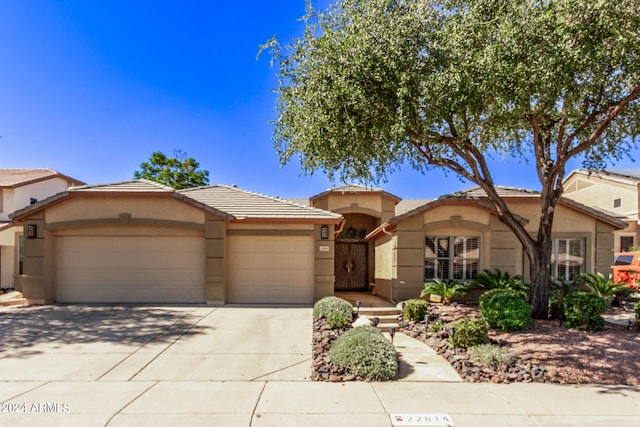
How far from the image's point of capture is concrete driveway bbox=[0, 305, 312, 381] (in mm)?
5988

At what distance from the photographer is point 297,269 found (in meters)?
12.0

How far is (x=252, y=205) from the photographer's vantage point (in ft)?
41.7

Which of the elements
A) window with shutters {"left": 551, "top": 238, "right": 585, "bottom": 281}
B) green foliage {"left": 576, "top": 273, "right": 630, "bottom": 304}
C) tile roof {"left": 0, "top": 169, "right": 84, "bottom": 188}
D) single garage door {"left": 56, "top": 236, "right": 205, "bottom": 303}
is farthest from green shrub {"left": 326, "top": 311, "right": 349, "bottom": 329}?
tile roof {"left": 0, "top": 169, "right": 84, "bottom": 188}

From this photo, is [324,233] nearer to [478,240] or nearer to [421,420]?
[478,240]

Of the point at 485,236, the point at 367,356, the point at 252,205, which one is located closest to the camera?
the point at 367,356

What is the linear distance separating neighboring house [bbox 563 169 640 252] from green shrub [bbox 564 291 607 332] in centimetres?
1753

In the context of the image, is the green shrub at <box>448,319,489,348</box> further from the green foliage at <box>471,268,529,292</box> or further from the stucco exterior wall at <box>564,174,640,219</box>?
the stucco exterior wall at <box>564,174,640,219</box>

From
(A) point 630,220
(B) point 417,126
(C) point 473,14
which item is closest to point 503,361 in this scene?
(B) point 417,126

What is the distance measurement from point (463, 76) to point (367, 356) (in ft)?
18.8

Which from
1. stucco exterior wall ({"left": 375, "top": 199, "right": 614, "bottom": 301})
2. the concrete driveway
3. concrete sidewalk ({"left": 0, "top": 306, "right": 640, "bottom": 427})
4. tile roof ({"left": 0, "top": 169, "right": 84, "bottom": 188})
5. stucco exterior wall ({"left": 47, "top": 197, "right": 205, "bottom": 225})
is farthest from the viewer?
tile roof ({"left": 0, "top": 169, "right": 84, "bottom": 188})

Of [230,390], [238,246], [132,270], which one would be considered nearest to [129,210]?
[132,270]

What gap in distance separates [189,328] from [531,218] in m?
11.6

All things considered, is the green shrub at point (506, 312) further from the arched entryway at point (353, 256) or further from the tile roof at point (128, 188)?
the tile roof at point (128, 188)

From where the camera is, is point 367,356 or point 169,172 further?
point 169,172
